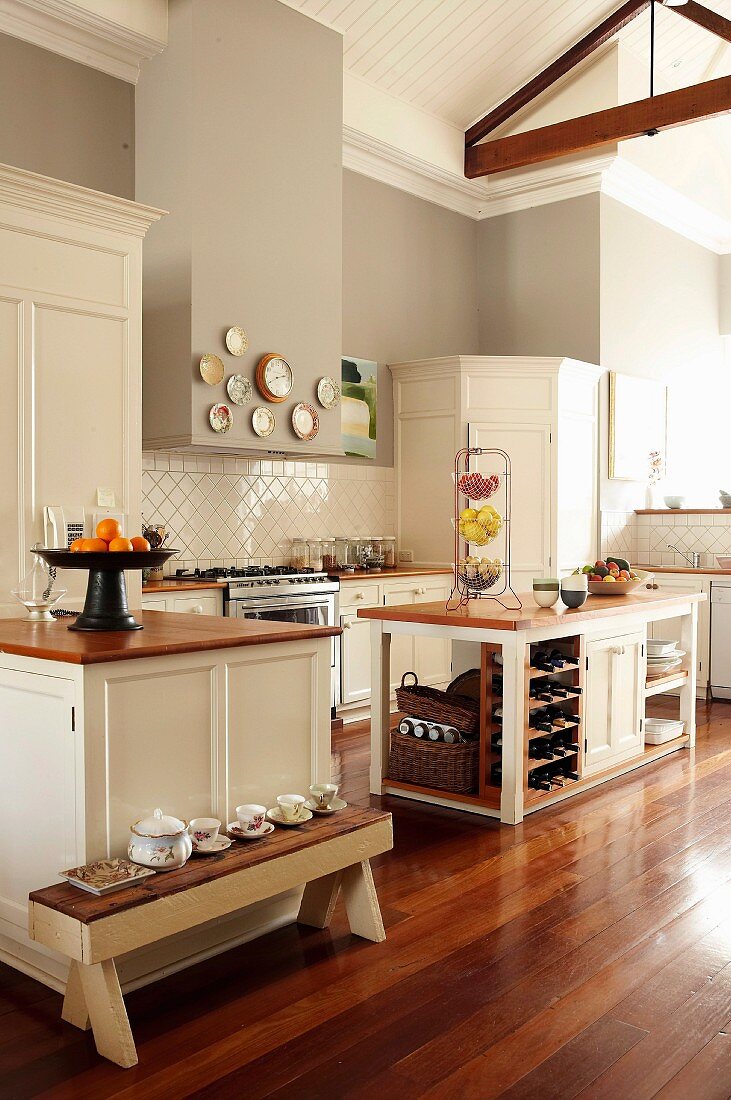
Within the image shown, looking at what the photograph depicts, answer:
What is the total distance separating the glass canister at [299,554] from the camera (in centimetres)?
644

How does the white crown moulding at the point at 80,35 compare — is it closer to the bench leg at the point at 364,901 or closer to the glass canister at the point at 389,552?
the glass canister at the point at 389,552

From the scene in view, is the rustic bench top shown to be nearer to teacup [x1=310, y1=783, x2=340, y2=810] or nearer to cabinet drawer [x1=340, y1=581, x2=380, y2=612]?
teacup [x1=310, y1=783, x2=340, y2=810]

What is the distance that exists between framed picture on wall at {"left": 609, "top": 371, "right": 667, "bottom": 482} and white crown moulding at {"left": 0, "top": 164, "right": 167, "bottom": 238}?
5003 millimetres

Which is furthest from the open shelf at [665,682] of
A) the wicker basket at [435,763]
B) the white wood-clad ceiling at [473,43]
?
the white wood-clad ceiling at [473,43]

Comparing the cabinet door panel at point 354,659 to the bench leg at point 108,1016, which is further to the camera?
the cabinet door panel at point 354,659

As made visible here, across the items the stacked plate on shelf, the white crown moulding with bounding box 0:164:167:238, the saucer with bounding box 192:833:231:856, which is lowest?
the saucer with bounding box 192:833:231:856

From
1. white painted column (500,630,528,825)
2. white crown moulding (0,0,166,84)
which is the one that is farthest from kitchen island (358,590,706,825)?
white crown moulding (0,0,166,84)

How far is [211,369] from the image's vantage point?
17.5ft

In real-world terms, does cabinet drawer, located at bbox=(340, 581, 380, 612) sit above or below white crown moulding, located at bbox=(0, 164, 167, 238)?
below

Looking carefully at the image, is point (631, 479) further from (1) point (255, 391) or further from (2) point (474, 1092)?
(2) point (474, 1092)

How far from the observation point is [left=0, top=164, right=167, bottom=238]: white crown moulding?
336 centimetres

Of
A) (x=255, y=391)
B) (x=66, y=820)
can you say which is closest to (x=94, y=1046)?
(x=66, y=820)

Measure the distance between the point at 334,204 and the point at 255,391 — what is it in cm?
135

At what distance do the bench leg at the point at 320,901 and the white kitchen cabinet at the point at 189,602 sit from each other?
201 centimetres
